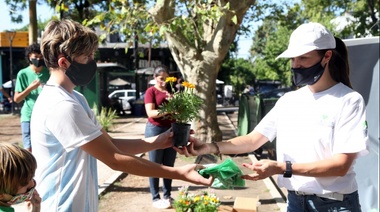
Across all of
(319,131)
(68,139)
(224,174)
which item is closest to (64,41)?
(68,139)

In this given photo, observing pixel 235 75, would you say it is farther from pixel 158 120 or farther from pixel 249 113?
pixel 158 120

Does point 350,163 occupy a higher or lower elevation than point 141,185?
higher

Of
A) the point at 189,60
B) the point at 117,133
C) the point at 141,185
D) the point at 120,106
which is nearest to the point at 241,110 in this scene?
the point at 189,60

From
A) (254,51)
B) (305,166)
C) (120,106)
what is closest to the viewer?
(305,166)

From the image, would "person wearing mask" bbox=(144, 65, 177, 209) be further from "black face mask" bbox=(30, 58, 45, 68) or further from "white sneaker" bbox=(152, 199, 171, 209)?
"black face mask" bbox=(30, 58, 45, 68)

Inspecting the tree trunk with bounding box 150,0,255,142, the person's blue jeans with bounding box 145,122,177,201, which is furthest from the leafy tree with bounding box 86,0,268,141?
the person's blue jeans with bounding box 145,122,177,201

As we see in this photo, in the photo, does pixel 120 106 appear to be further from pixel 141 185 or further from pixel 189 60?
pixel 141 185

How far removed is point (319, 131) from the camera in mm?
2623

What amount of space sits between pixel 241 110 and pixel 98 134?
10995mm

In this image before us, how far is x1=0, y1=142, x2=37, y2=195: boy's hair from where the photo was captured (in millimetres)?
2025

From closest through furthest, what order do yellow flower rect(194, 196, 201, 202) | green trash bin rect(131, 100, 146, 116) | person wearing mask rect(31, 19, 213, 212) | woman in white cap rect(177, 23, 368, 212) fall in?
person wearing mask rect(31, 19, 213, 212) < woman in white cap rect(177, 23, 368, 212) < yellow flower rect(194, 196, 201, 202) < green trash bin rect(131, 100, 146, 116)

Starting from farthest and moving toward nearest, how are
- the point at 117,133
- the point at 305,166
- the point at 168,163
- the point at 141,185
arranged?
1. the point at 117,133
2. the point at 141,185
3. the point at 168,163
4. the point at 305,166

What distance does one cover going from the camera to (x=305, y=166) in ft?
8.32

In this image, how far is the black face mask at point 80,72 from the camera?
2391 millimetres
